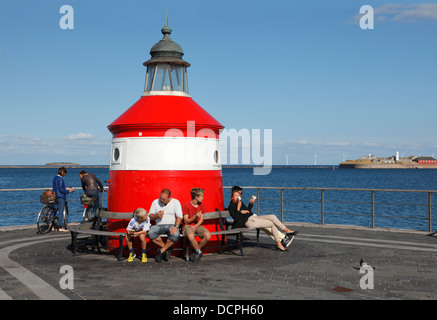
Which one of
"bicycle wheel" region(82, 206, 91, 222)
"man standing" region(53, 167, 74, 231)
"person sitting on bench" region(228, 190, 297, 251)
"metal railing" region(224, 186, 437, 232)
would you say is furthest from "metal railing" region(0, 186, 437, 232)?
"person sitting on bench" region(228, 190, 297, 251)

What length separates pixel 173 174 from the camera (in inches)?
380

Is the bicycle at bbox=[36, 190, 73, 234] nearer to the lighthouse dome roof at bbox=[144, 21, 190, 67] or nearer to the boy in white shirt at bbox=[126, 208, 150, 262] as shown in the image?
the boy in white shirt at bbox=[126, 208, 150, 262]

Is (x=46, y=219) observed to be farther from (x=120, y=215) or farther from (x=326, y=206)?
(x=326, y=206)

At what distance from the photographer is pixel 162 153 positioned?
9.62 meters

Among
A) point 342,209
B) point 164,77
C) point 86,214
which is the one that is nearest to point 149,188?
point 164,77

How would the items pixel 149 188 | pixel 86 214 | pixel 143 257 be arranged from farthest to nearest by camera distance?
pixel 86 214 → pixel 149 188 → pixel 143 257

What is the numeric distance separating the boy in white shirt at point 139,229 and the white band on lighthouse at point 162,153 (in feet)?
3.83

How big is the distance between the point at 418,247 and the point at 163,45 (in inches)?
276

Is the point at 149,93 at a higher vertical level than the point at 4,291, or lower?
higher

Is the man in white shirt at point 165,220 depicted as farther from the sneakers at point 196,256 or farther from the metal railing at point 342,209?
the metal railing at point 342,209

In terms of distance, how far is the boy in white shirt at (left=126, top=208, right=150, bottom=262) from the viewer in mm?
8777

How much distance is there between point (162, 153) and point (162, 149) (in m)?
0.08
